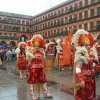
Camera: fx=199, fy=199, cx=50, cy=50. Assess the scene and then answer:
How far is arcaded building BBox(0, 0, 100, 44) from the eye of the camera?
41656 millimetres

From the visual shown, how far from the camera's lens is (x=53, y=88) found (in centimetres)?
756

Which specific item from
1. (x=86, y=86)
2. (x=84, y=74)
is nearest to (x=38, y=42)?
(x=84, y=74)

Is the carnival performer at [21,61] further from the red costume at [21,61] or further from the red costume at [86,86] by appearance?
the red costume at [86,86]

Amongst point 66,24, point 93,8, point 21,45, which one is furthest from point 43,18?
point 21,45

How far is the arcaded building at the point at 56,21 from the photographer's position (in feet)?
137

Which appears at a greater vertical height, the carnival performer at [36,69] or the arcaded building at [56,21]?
the arcaded building at [56,21]

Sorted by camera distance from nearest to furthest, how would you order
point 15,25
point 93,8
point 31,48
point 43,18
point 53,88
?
point 31,48, point 53,88, point 93,8, point 43,18, point 15,25

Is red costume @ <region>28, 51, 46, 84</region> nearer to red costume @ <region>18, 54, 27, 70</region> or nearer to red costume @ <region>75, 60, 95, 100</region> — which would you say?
red costume @ <region>75, 60, 95, 100</region>

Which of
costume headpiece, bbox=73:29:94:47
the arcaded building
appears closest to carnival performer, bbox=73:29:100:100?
costume headpiece, bbox=73:29:94:47

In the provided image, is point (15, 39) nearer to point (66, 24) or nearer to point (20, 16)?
point (20, 16)

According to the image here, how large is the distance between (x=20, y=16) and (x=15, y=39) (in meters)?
10.9

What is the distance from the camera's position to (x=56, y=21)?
55.6 m

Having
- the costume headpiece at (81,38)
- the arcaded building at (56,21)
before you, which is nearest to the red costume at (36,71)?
the costume headpiece at (81,38)

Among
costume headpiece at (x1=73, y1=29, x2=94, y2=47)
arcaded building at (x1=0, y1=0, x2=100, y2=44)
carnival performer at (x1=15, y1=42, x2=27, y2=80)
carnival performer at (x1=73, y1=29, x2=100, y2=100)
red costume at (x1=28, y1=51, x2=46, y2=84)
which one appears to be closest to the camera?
carnival performer at (x1=73, y1=29, x2=100, y2=100)
